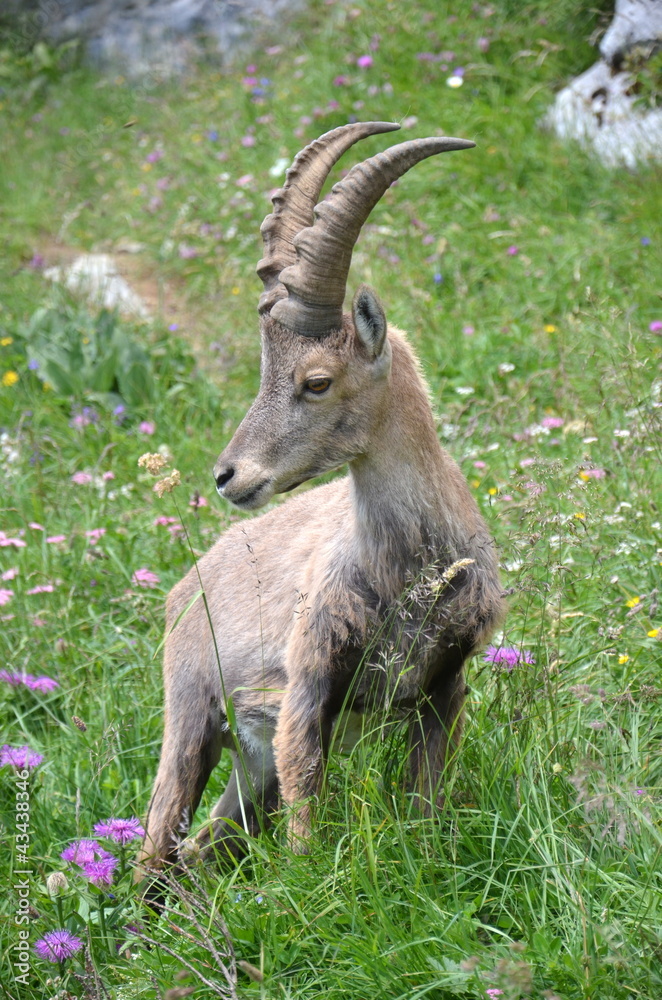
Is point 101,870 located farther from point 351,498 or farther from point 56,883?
point 351,498

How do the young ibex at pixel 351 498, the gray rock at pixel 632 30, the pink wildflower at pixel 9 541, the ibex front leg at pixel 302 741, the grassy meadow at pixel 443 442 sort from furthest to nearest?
the gray rock at pixel 632 30
the pink wildflower at pixel 9 541
the ibex front leg at pixel 302 741
the young ibex at pixel 351 498
the grassy meadow at pixel 443 442

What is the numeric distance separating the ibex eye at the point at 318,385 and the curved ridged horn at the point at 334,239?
0.15 meters

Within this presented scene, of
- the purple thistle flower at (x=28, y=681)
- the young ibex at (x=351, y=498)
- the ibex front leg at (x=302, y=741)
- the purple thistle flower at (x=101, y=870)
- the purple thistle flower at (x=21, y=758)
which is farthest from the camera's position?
the purple thistle flower at (x=28, y=681)

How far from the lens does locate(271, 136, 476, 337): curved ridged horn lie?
3145 mm

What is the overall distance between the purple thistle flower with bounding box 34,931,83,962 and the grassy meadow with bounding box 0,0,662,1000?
0.20 feet

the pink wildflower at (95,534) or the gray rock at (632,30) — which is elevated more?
the gray rock at (632,30)

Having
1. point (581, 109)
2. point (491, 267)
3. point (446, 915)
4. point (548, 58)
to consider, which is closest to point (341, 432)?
point (446, 915)

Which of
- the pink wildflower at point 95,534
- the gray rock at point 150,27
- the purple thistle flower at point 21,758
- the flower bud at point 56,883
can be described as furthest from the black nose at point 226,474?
the gray rock at point 150,27

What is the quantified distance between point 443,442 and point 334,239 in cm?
256

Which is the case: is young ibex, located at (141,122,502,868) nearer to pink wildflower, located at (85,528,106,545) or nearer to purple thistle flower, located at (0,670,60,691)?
purple thistle flower, located at (0,670,60,691)

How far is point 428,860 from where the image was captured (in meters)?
2.89

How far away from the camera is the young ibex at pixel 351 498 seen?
10.7 ft

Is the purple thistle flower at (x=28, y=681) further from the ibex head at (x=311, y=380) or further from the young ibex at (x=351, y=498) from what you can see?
the ibex head at (x=311, y=380)

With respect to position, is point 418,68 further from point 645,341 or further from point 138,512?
point 138,512
